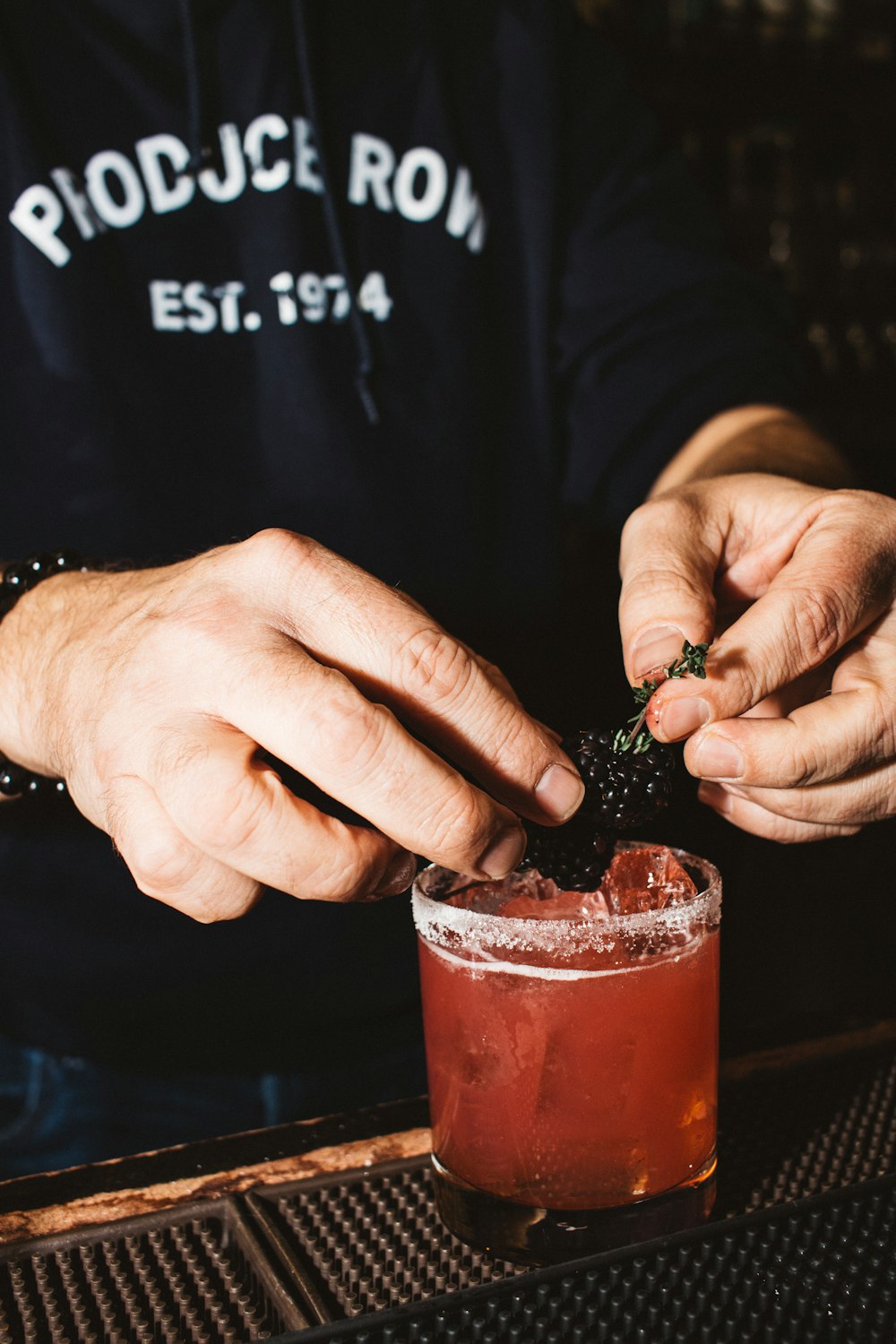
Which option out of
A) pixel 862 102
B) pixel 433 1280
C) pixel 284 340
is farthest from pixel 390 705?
pixel 862 102

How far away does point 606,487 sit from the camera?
203 cm

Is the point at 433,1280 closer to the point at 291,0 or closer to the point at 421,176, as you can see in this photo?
the point at 421,176

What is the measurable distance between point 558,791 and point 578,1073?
0.73 ft

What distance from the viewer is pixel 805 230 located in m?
3.54

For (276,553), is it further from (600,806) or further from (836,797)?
(836,797)

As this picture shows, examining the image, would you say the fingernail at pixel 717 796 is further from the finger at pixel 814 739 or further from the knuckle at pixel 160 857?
the knuckle at pixel 160 857

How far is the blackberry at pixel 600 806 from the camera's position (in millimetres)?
931

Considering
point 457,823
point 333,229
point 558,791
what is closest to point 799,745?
point 558,791

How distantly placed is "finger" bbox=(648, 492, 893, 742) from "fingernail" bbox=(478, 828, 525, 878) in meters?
0.17

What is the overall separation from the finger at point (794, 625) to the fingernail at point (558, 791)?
0.11 meters

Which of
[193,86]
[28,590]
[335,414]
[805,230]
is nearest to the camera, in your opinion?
[28,590]

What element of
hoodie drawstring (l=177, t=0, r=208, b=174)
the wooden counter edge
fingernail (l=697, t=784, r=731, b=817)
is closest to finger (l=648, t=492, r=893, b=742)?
fingernail (l=697, t=784, r=731, b=817)

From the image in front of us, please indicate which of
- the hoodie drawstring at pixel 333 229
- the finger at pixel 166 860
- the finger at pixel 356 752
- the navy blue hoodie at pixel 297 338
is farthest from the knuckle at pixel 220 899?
the hoodie drawstring at pixel 333 229

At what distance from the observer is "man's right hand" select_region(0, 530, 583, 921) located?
784 millimetres
